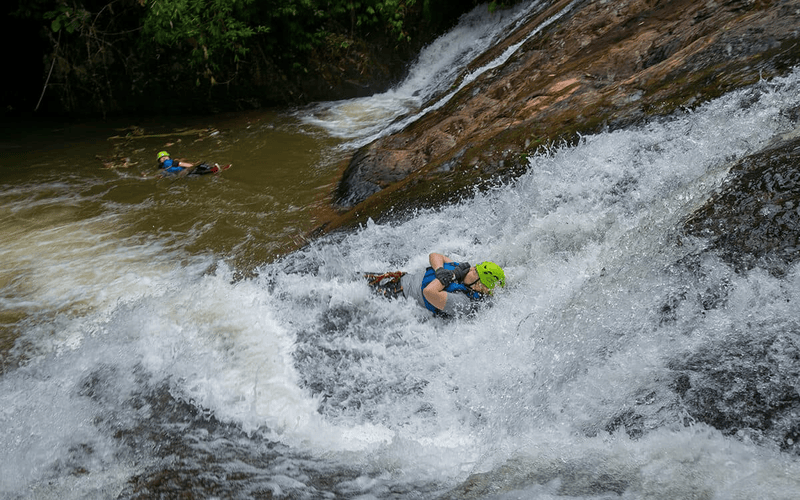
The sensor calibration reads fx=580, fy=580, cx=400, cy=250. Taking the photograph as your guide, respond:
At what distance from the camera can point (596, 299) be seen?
13.7ft

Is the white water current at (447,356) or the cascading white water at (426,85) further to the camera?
the cascading white water at (426,85)

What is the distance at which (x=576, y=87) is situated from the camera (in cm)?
671

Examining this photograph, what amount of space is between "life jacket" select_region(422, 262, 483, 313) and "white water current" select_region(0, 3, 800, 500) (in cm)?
13

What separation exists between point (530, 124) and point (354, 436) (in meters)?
4.03

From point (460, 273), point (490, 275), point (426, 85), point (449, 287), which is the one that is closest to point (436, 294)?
point (449, 287)

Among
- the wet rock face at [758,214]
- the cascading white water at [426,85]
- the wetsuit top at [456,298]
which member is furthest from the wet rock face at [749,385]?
the cascading white water at [426,85]

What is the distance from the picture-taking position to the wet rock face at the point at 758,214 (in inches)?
143

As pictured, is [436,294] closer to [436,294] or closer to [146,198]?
[436,294]

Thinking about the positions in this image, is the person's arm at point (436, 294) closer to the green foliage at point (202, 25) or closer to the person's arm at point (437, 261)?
the person's arm at point (437, 261)

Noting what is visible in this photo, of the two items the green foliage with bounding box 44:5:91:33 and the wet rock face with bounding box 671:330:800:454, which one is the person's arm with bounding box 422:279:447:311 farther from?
the green foliage with bounding box 44:5:91:33

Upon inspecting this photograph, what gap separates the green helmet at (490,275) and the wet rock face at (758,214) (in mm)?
1442

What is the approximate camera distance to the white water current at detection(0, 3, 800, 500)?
11.0 ft

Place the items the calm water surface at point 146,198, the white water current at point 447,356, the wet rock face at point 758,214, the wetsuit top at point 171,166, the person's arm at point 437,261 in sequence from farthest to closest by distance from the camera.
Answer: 1. the wetsuit top at point 171,166
2. the calm water surface at point 146,198
3. the person's arm at point 437,261
4. the wet rock face at point 758,214
5. the white water current at point 447,356

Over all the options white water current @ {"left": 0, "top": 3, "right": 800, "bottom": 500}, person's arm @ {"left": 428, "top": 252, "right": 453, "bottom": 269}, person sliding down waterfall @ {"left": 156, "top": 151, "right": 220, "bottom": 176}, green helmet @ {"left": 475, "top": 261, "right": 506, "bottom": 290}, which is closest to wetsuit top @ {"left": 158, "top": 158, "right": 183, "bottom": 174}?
person sliding down waterfall @ {"left": 156, "top": 151, "right": 220, "bottom": 176}
